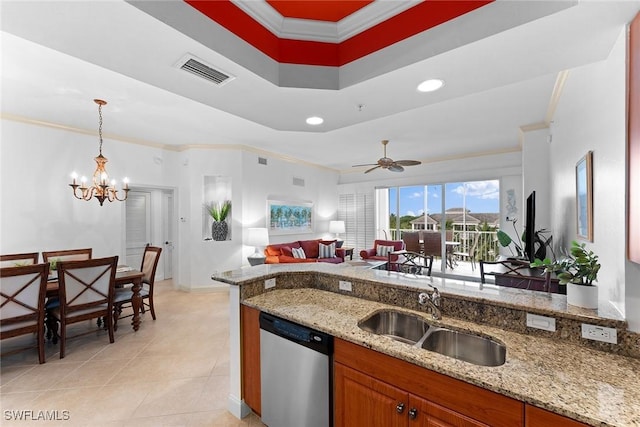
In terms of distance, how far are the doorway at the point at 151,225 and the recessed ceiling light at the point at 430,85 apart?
5086 millimetres

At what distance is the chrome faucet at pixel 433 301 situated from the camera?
162 cm

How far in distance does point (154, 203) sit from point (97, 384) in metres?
4.08

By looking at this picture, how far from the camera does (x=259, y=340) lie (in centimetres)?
186

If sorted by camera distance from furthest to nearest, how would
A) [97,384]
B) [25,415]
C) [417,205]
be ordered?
1. [417,205]
2. [97,384]
3. [25,415]

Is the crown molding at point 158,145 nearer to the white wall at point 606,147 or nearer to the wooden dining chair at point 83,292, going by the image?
the wooden dining chair at point 83,292

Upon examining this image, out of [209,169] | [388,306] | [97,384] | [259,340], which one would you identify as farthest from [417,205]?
[97,384]

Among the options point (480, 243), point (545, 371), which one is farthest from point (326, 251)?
point (545, 371)

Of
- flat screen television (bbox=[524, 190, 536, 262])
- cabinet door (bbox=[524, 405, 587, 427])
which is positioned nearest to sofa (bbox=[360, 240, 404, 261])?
flat screen television (bbox=[524, 190, 536, 262])

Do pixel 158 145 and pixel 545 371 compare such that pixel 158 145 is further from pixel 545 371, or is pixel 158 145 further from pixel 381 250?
pixel 545 371

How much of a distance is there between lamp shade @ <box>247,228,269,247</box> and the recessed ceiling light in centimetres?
389

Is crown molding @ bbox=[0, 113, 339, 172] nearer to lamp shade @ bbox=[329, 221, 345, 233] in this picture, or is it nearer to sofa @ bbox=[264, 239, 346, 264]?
lamp shade @ bbox=[329, 221, 345, 233]

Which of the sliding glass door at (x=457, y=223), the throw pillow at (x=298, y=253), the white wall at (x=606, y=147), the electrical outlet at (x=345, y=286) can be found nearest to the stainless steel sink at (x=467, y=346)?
the white wall at (x=606, y=147)

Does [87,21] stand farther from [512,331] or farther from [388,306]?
[512,331]

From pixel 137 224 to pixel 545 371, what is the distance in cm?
634
